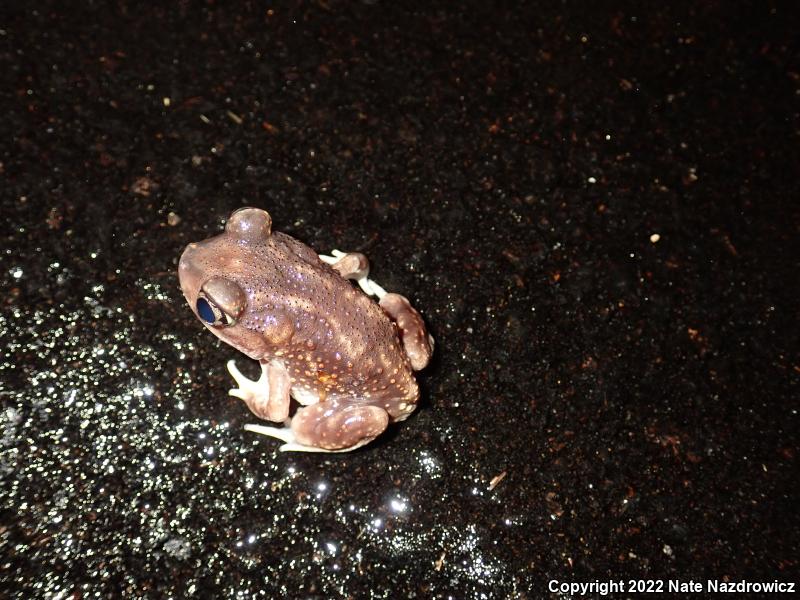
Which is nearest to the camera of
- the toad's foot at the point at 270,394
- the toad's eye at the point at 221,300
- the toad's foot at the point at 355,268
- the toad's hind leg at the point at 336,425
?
the toad's eye at the point at 221,300

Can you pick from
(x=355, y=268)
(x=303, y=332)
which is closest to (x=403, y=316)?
(x=355, y=268)

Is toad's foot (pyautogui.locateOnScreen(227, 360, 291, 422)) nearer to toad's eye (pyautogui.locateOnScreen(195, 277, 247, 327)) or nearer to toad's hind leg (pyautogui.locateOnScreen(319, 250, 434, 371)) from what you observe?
toad's eye (pyautogui.locateOnScreen(195, 277, 247, 327))

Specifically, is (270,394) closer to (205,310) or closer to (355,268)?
(205,310)

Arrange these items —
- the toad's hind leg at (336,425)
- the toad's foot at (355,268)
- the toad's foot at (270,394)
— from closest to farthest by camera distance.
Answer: the toad's hind leg at (336,425) < the toad's foot at (270,394) < the toad's foot at (355,268)

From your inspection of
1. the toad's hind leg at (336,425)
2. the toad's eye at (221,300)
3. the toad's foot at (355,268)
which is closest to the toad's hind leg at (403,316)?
the toad's foot at (355,268)

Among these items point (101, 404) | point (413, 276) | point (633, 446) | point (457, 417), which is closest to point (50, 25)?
point (101, 404)

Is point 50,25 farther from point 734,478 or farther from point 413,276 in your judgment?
point 734,478

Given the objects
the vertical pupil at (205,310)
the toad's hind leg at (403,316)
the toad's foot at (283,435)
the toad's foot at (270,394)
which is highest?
the toad's hind leg at (403,316)

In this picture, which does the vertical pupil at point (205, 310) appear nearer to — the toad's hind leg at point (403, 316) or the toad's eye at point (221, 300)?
the toad's eye at point (221, 300)
